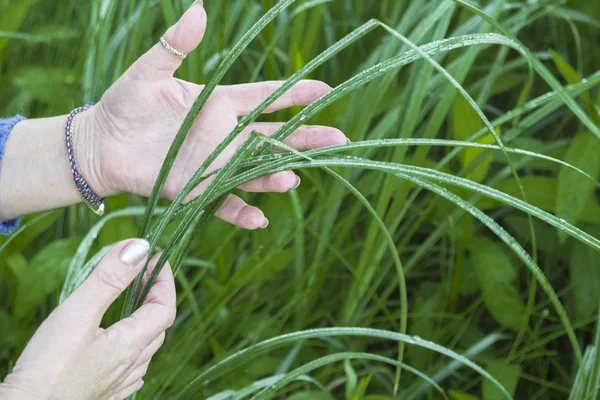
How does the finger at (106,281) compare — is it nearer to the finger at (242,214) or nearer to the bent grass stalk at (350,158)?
the bent grass stalk at (350,158)

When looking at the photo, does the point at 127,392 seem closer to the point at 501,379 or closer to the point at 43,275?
the point at 43,275

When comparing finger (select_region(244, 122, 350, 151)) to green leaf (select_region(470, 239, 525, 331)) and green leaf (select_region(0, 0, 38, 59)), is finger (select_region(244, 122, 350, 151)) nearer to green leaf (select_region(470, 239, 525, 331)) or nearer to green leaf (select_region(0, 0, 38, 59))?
green leaf (select_region(470, 239, 525, 331))

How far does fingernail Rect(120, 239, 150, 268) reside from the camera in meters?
0.58

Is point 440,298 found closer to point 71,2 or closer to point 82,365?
point 82,365

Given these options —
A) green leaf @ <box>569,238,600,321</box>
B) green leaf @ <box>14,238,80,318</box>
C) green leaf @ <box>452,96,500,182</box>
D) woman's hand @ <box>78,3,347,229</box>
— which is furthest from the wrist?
green leaf @ <box>569,238,600,321</box>

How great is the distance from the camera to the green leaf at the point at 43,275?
89 cm

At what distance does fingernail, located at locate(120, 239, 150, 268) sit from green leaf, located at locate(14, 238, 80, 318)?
1.15 feet

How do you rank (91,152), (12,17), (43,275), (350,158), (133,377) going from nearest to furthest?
1. (350,158)
2. (133,377)
3. (91,152)
4. (43,275)
5. (12,17)

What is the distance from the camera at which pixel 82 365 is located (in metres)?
0.57

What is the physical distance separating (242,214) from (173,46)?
7.1 inches

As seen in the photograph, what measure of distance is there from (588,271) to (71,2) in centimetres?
106

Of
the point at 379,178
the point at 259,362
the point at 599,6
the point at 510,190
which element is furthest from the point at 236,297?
the point at 599,6

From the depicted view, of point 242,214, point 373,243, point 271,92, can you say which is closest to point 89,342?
point 242,214

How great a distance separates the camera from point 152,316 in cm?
61
